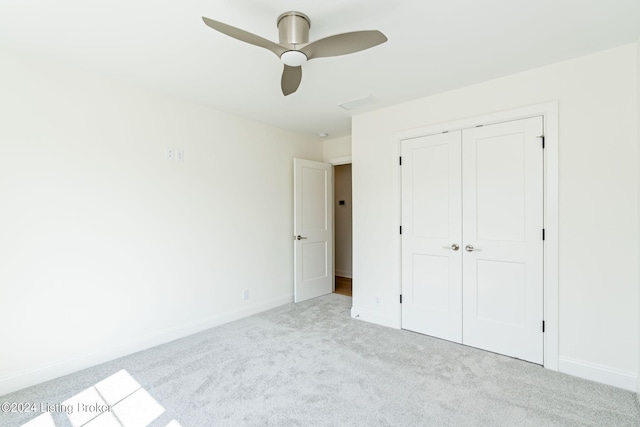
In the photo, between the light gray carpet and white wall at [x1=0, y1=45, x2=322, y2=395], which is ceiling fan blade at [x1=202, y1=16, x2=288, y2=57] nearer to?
white wall at [x1=0, y1=45, x2=322, y2=395]

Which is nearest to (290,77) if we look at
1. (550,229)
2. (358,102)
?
(358,102)

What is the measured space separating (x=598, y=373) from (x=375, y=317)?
1.89 metres

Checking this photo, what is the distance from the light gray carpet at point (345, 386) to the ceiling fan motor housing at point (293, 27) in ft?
7.47

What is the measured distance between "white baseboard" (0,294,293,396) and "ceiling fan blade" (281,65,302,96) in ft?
8.45

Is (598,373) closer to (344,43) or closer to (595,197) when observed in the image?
(595,197)

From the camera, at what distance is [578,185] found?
7.55 feet

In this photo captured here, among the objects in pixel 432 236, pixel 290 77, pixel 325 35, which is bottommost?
pixel 432 236

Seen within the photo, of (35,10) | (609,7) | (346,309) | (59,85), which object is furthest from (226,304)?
(609,7)

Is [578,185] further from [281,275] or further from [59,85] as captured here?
[59,85]

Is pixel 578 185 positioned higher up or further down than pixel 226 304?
higher up

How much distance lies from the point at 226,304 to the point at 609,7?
4004 mm

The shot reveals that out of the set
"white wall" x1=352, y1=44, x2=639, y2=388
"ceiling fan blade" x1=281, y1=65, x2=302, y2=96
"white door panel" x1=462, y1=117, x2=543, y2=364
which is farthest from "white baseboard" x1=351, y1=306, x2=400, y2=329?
"ceiling fan blade" x1=281, y1=65, x2=302, y2=96

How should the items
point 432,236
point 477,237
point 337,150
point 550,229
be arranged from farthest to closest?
point 337,150 < point 432,236 < point 477,237 < point 550,229

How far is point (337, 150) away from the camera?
184 inches
